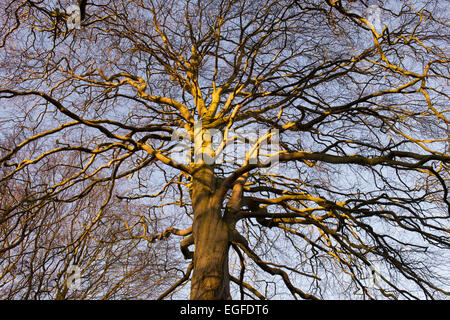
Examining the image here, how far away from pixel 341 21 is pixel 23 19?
134 inches

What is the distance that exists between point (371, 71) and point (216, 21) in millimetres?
1859

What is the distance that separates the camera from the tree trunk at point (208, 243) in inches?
99.7

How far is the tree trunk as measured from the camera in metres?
2.53

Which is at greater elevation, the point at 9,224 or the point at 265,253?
the point at 9,224

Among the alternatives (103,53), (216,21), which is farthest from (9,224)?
(216,21)

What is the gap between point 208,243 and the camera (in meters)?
2.78

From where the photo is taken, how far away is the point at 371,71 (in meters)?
3.54

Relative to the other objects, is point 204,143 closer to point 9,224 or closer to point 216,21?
point 216,21
